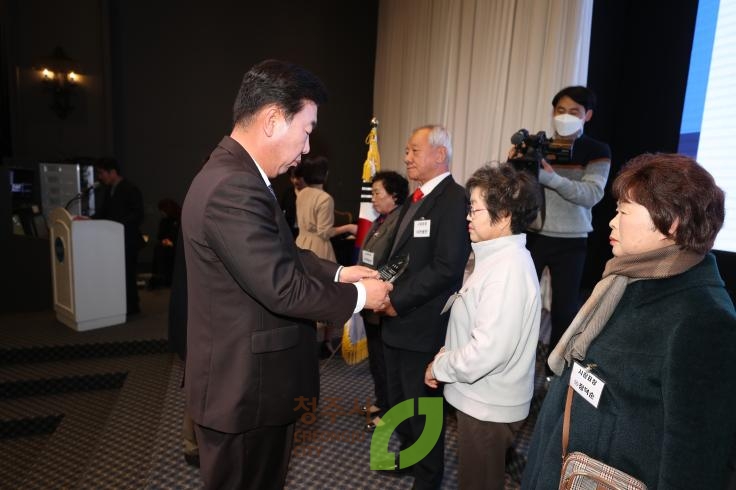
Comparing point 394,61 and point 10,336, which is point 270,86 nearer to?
point 10,336

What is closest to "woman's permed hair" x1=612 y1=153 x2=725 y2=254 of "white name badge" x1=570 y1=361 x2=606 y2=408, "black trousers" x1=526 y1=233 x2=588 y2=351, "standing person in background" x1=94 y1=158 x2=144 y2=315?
"white name badge" x1=570 y1=361 x2=606 y2=408

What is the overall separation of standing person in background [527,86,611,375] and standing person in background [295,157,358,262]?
1.69 meters

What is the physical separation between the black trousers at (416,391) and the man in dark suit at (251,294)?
0.72 m

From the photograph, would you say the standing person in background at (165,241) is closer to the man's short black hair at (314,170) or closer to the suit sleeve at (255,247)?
the man's short black hair at (314,170)

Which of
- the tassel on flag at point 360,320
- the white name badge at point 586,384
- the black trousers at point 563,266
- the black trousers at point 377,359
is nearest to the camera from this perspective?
the white name badge at point 586,384

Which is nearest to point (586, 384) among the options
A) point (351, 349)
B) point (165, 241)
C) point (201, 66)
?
point (351, 349)

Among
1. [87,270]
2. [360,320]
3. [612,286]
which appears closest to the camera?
[612,286]

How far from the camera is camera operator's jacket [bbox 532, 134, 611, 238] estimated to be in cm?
229

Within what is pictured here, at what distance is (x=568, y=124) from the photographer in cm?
229

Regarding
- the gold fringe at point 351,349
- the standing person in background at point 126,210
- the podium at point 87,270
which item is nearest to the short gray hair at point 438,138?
the gold fringe at point 351,349

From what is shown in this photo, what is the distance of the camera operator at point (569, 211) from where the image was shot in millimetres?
2297

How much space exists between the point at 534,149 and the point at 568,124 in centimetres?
33

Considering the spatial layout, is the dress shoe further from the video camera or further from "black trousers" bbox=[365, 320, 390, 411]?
the video camera

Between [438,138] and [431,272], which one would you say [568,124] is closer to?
[438,138]
